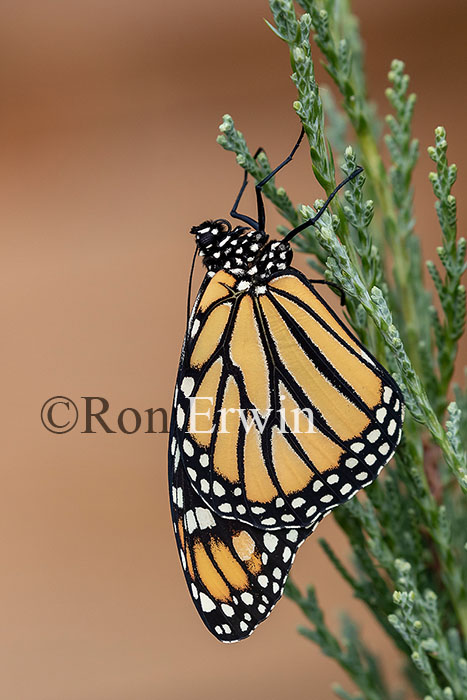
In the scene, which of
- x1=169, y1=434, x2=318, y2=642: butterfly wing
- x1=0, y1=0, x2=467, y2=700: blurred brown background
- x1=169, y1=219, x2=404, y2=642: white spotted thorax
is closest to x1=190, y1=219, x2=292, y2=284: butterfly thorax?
x1=169, y1=219, x2=404, y2=642: white spotted thorax

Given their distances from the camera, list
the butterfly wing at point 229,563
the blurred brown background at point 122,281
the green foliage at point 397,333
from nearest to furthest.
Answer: the green foliage at point 397,333 < the butterfly wing at point 229,563 < the blurred brown background at point 122,281

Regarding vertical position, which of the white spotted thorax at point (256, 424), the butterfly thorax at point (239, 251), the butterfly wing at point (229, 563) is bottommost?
the butterfly wing at point (229, 563)

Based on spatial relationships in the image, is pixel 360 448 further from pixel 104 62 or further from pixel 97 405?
pixel 104 62

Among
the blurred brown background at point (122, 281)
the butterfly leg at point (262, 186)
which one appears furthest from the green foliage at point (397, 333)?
the blurred brown background at point (122, 281)

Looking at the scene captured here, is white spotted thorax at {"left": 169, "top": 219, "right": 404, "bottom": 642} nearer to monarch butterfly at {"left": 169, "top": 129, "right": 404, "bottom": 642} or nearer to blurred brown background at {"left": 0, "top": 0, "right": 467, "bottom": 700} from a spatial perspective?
monarch butterfly at {"left": 169, "top": 129, "right": 404, "bottom": 642}

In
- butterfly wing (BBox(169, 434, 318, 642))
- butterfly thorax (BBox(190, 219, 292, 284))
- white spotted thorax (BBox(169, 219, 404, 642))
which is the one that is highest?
butterfly thorax (BBox(190, 219, 292, 284))

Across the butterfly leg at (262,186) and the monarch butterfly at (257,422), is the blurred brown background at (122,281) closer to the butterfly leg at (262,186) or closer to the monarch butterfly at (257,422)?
the monarch butterfly at (257,422)

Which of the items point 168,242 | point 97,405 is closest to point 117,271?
point 168,242
